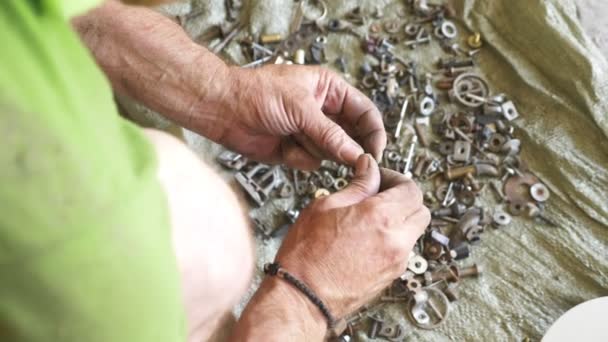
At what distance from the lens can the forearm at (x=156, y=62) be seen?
1.05 meters

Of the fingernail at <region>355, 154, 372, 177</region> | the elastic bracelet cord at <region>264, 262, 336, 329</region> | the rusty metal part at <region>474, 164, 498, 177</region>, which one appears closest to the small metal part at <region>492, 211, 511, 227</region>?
the rusty metal part at <region>474, 164, 498, 177</region>

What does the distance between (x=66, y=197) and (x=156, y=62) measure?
0.74 m

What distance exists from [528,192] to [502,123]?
7.5 inches

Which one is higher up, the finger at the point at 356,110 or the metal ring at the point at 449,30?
the finger at the point at 356,110

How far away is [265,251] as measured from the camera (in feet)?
4.45

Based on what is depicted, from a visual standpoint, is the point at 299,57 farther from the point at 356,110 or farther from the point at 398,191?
the point at 398,191

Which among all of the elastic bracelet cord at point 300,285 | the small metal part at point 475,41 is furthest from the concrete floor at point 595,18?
the elastic bracelet cord at point 300,285

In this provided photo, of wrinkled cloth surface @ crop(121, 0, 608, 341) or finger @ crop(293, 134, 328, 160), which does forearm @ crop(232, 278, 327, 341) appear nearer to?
finger @ crop(293, 134, 328, 160)

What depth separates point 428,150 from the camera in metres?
1.46

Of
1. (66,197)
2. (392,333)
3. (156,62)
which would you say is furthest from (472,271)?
(66,197)

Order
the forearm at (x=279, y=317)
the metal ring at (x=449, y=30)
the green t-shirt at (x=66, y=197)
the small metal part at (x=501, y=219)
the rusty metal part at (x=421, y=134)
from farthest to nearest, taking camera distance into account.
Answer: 1. the metal ring at (x=449, y=30)
2. the rusty metal part at (x=421, y=134)
3. the small metal part at (x=501, y=219)
4. the forearm at (x=279, y=317)
5. the green t-shirt at (x=66, y=197)

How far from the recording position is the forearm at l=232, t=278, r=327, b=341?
789mm

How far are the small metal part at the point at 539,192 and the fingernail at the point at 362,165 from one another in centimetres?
62

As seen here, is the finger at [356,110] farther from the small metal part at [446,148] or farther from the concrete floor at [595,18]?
the concrete floor at [595,18]
